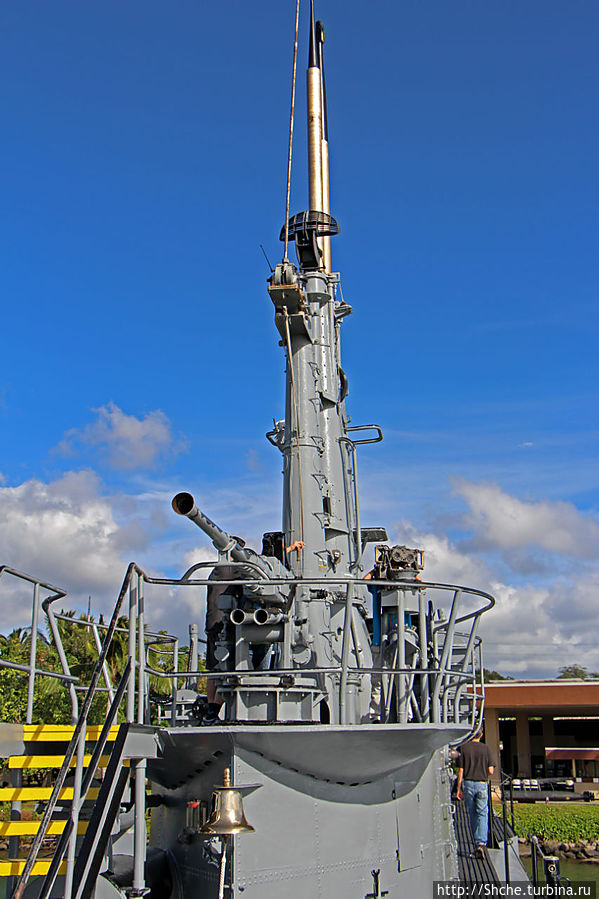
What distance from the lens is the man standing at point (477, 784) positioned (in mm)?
10211

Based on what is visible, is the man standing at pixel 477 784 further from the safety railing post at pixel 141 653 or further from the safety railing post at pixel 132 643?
the safety railing post at pixel 132 643

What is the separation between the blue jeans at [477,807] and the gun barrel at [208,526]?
15.7 ft

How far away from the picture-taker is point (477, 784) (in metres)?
10.2

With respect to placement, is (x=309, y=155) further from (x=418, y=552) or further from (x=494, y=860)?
(x=494, y=860)

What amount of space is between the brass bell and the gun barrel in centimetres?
248

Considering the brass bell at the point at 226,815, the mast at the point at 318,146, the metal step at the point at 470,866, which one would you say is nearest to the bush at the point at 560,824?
the metal step at the point at 470,866

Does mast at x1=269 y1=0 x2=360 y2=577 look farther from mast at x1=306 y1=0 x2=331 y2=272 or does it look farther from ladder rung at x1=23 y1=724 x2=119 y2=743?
ladder rung at x1=23 y1=724 x2=119 y2=743

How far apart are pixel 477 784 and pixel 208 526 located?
18.2 feet

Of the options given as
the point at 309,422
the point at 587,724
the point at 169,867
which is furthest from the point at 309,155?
the point at 587,724

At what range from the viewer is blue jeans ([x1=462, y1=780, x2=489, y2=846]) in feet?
33.4

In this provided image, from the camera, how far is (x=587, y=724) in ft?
141

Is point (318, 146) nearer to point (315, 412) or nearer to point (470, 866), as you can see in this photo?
point (315, 412)

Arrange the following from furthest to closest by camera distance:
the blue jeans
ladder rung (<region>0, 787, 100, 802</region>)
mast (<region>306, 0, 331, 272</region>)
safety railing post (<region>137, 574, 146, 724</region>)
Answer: mast (<region>306, 0, 331, 272</region>)
the blue jeans
safety railing post (<region>137, 574, 146, 724</region>)
ladder rung (<region>0, 787, 100, 802</region>)

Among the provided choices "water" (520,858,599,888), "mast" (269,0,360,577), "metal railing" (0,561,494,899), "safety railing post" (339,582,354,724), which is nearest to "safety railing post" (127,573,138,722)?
"metal railing" (0,561,494,899)
